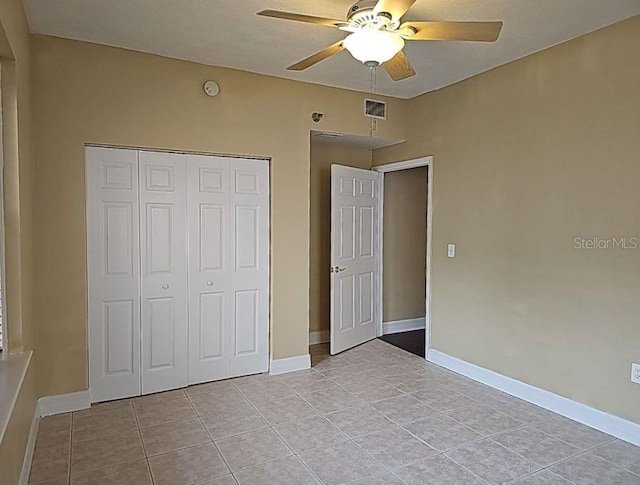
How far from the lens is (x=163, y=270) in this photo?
3.71m

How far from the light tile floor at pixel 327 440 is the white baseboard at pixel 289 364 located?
23cm

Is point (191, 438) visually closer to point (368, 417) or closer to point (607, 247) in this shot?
point (368, 417)

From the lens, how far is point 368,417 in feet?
10.7

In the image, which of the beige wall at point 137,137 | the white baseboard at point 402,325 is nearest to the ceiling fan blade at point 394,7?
the beige wall at point 137,137

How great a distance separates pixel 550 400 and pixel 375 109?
306cm

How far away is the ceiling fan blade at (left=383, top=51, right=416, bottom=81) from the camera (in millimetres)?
2613

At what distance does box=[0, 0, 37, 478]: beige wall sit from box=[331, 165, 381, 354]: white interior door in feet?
9.00

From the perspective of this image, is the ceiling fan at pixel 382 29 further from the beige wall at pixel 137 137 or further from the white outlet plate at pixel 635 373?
the white outlet plate at pixel 635 373

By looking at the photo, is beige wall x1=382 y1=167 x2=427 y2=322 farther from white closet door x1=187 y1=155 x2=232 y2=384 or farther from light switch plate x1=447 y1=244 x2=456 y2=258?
white closet door x1=187 y1=155 x2=232 y2=384

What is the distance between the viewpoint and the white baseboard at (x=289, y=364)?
418cm

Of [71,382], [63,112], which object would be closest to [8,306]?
[71,382]

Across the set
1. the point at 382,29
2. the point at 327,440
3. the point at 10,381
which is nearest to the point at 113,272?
the point at 10,381

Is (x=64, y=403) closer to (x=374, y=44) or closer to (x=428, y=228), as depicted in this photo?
(x=374, y=44)

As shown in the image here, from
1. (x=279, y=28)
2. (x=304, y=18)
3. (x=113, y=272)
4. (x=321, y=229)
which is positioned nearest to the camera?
(x=304, y=18)
